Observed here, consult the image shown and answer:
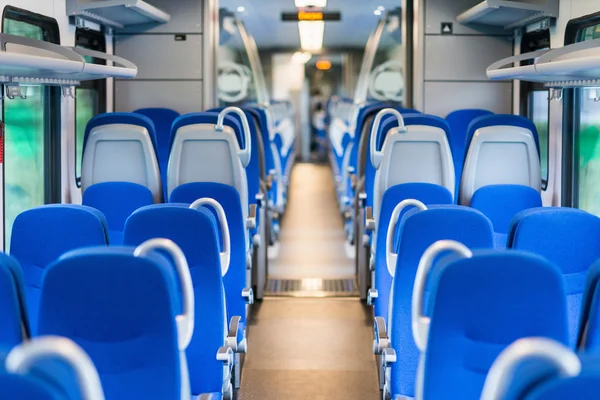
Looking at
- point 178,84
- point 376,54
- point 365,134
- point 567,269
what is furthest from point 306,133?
point 567,269

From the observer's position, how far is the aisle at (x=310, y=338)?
480 cm

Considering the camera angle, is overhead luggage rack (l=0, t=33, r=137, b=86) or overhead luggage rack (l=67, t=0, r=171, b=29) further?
overhead luggage rack (l=67, t=0, r=171, b=29)

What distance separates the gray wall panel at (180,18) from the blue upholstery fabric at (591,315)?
7.31 meters

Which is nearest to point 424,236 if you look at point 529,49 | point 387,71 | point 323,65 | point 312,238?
point 529,49

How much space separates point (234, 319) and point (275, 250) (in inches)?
201

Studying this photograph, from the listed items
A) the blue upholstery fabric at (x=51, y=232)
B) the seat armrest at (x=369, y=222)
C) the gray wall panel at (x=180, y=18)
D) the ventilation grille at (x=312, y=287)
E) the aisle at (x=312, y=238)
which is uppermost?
the gray wall panel at (x=180, y=18)

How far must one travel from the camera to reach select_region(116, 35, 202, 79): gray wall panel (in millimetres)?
9023

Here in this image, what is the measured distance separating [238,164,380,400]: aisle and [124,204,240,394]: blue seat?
3.72ft

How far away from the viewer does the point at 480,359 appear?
2.20 m

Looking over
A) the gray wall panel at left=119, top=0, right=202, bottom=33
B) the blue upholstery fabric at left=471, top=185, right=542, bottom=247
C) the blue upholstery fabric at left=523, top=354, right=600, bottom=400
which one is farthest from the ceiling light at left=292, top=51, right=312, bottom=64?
the blue upholstery fabric at left=523, top=354, right=600, bottom=400

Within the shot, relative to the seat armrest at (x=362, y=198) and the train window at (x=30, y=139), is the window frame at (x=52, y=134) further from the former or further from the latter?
the seat armrest at (x=362, y=198)

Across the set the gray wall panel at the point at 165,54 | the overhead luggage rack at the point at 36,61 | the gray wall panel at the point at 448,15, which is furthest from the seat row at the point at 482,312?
the gray wall panel at the point at 165,54

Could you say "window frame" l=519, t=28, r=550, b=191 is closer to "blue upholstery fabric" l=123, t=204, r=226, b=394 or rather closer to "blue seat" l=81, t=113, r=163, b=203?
"blue seat" l=81, t=113, r=163, b=203

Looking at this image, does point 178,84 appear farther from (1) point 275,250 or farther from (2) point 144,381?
(2) point 144,381
